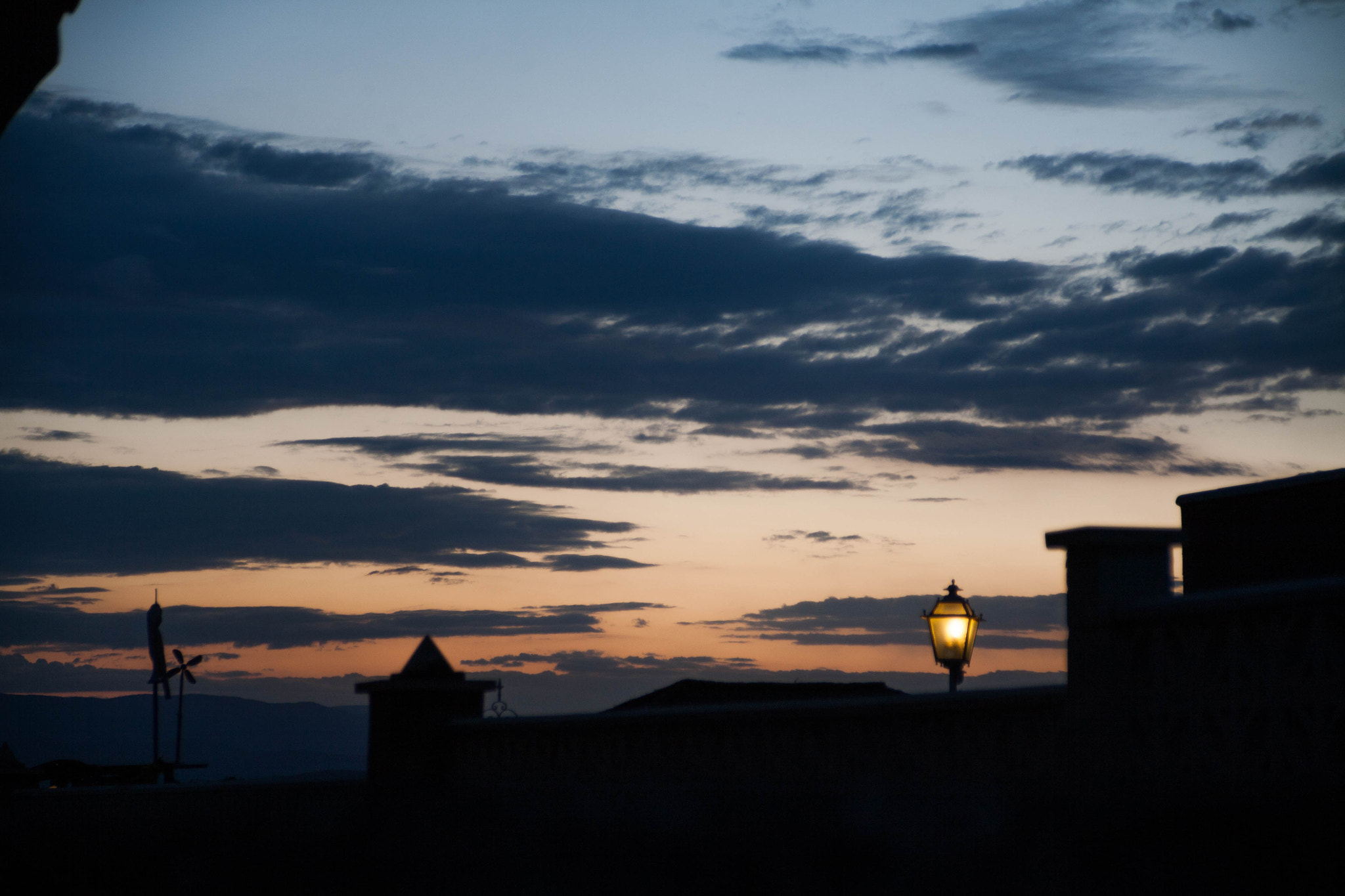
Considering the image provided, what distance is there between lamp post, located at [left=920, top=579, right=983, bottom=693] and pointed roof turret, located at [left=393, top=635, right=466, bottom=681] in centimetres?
529

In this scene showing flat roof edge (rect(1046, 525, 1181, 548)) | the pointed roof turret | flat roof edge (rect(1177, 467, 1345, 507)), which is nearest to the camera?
flat roof edge (rect(1046, 525, 1181, 548))

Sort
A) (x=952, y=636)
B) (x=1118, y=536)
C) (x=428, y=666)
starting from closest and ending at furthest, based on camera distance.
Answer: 1. (x=1118, y=536)
2. (x=952, y=636)
3. (x=428, y=666)

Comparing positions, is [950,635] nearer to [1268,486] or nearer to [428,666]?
[1268,486]

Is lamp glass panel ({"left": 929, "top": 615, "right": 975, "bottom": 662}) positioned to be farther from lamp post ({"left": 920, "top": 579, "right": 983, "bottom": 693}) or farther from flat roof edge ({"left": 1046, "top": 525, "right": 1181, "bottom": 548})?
flat roof edge ({"left": 1046, "top": 525, "right": 1181, "bottom": 548})

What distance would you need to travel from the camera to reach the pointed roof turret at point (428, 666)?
15.0 m

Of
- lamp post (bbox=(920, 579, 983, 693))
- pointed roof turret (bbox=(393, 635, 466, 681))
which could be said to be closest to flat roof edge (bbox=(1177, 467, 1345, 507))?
lamp post (bbox=(920, 579, 983, 693))

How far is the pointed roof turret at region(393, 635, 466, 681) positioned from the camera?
49.1 ft

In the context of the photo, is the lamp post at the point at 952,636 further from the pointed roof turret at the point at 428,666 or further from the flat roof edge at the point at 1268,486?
the pointed roof turret at the point at 428,666

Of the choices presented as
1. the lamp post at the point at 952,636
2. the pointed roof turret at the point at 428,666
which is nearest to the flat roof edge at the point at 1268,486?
the lamp post at the point at 952,636

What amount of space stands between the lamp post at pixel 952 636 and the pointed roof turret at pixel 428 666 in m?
5.29

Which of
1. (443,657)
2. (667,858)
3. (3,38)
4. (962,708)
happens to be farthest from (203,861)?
(3,38)

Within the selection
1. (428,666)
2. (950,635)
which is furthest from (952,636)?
Answer: (428,666)

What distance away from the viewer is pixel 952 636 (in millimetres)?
12898

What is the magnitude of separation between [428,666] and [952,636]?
227 inches
